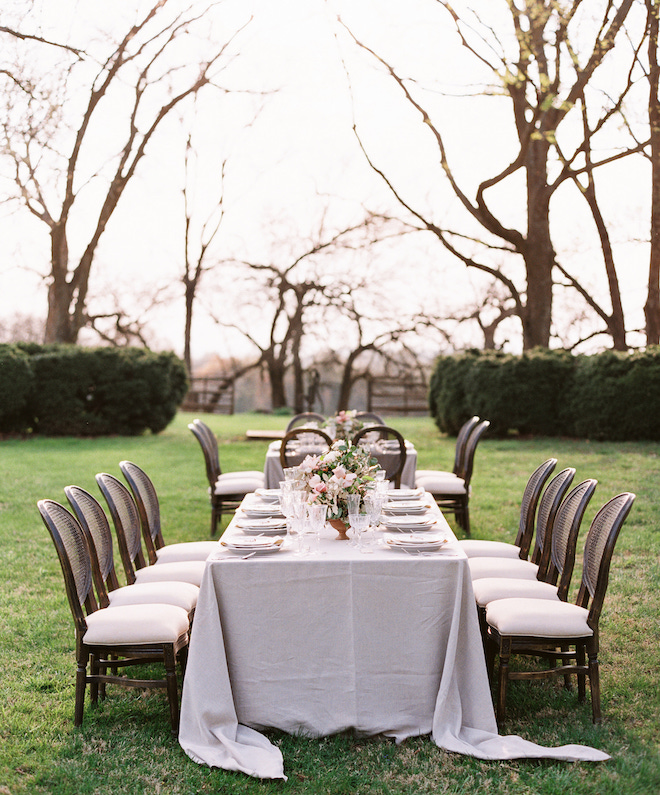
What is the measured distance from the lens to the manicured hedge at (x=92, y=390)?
15859 millimetres

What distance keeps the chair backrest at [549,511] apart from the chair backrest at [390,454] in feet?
6.69

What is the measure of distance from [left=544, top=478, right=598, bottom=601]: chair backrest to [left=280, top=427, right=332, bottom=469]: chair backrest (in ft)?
8.26

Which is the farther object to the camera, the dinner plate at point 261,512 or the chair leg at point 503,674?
the dinner plate at point 261,512

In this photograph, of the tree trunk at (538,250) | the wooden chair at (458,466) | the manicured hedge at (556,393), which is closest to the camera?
the wooden chair at (458,466)

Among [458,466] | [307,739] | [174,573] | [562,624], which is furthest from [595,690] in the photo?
[458,466]

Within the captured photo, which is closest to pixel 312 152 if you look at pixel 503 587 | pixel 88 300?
pixel 88 300

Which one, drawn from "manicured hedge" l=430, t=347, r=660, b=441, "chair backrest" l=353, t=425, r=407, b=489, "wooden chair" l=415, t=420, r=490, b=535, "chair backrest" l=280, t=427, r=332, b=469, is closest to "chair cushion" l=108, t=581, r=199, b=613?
"chair backrest" l=280, t=427, r=332, b=469

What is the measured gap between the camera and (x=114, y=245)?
86.6 ft

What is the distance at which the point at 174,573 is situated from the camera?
4.23m

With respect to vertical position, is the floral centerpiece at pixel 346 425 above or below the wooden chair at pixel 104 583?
above

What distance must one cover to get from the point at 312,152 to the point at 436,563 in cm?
2257

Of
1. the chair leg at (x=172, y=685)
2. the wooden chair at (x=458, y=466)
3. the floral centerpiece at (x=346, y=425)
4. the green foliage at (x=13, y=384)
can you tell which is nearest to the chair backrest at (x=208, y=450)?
the floral centerpiece at (x=346, y=425)

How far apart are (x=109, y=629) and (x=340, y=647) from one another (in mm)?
972

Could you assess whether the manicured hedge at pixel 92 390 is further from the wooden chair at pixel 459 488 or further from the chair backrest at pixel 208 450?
the wooden chair at pixel 459 488
